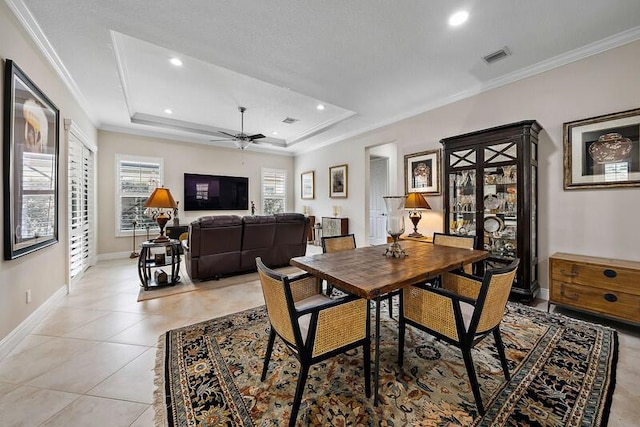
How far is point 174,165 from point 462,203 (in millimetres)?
6001

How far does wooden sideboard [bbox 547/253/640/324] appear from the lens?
7.18ft

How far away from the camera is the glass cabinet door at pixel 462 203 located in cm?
337

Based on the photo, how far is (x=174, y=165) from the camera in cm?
603

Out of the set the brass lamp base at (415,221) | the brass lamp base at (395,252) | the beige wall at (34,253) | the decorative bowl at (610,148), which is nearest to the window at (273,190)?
the beige wall at (34,253)

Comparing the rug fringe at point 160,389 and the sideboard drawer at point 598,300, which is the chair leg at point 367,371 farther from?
the sideboard drawer at point 598,300

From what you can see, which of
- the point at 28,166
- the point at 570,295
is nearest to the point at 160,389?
the point at 28,166

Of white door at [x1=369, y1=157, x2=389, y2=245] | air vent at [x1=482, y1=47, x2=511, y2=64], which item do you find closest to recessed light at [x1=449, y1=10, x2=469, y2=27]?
air vent at [x1=482, y1=47, x2=511, y2=64]

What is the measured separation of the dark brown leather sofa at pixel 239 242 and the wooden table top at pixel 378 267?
2.07 meters

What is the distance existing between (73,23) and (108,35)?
0.79 feet

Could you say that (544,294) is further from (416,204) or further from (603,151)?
(416,204)

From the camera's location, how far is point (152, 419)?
1361 millimetres

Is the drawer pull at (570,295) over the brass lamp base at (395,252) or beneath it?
beneath

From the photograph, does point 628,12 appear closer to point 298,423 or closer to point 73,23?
point 298,423

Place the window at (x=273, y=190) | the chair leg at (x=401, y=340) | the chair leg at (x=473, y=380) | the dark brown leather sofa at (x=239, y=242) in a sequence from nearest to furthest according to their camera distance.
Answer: the chair leg at (x=473, y=380), the chair leg at (x=401, y=340), the dark brown leather sofa at (x=239, y=242), the window at (x=273, y=190)
